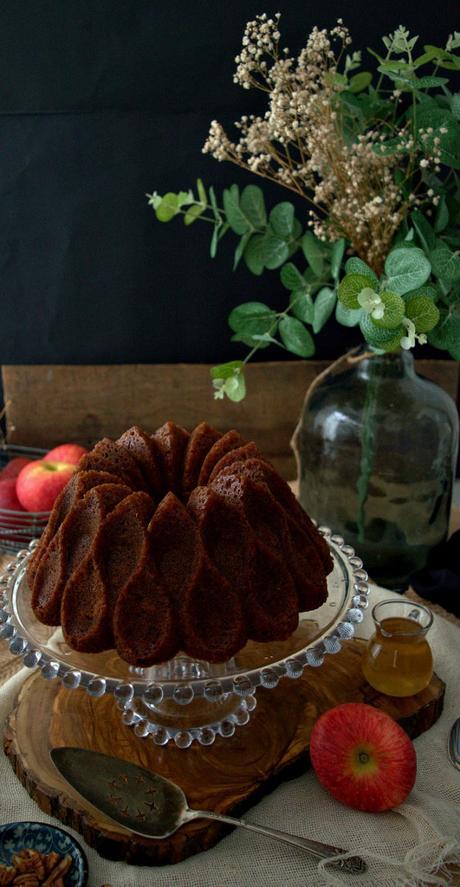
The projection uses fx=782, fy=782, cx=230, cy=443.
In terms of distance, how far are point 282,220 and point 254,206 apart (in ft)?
0.25

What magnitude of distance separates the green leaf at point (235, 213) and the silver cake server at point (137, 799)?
47.9 inches

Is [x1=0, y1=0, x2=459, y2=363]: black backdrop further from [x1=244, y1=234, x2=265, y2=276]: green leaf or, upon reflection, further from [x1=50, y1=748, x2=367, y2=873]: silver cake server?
[x1=50, y1=748, x2=367, y2=873]: silver cake server

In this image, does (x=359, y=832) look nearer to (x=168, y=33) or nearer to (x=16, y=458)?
(x=16, y=458)

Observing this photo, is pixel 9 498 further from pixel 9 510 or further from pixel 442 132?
pixel 442 132

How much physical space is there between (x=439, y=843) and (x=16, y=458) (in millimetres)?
1494

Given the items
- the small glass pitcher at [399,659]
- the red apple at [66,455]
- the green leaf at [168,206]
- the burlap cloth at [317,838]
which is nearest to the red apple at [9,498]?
the red apple at [66,455]

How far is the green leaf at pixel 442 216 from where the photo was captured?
1480 millimetres

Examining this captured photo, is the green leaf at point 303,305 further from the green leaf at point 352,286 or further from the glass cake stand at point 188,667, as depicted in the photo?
the glass cake stand at point 188,667

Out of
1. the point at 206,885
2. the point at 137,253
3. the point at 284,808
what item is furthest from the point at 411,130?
the point at 206,885

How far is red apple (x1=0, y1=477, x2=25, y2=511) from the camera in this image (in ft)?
6.26

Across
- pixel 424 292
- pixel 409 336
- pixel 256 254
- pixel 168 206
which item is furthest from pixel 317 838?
pixel 168 206

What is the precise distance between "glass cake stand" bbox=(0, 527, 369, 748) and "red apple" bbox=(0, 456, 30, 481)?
72 centimetres

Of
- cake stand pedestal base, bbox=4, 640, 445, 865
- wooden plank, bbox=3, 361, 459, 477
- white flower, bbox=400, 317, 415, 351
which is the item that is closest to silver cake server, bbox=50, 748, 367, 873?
cake stand pedestal base, bbox=4, 640, 445, 865

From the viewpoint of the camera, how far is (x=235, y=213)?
71.2 inches
